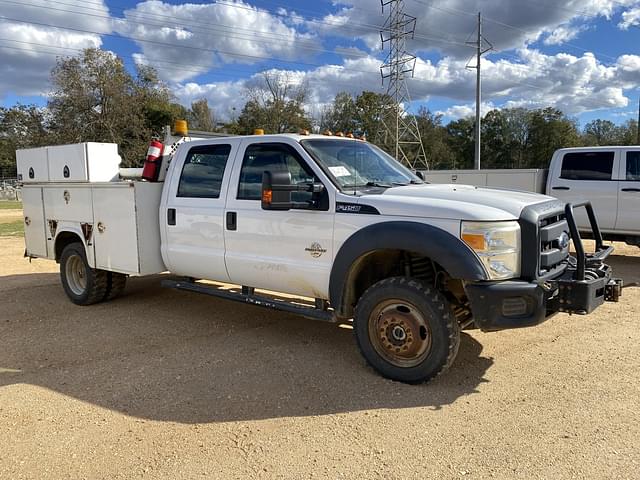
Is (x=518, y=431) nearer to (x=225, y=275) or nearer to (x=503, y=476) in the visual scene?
(x=503, y=476)

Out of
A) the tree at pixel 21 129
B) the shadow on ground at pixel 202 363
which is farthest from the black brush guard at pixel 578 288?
the tree at pixel 21 129

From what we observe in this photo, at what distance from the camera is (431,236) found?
3.82m

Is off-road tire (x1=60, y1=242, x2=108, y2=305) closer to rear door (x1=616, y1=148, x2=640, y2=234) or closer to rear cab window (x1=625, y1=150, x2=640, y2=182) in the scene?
rear door (x1=616, y1=148, x2=640, y2=234)

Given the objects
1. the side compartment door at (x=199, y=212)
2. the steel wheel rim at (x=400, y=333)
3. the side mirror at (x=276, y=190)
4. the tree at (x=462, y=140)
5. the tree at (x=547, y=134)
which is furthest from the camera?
the tree at (x=462, y=140)

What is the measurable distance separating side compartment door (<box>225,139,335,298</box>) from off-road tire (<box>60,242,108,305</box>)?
7.93ft

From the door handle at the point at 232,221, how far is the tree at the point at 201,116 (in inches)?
1881

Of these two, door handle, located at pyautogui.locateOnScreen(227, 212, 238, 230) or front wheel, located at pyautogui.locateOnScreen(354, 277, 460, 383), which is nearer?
front wheel, located at pyautogui.locateOnScreen(354, 277, 460, 383)

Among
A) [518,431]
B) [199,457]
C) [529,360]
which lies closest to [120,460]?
[199,457]

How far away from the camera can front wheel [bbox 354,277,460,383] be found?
393 cm

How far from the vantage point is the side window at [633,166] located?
9.12 m

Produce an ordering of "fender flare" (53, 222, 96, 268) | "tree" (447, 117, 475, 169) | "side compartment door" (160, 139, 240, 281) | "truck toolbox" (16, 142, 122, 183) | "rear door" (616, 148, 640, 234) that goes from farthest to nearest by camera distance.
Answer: "tree" (447, 117, 475, 169)
"rear door" (616, 148, 640, 234)
"fender flare" (53, 222, 96, 268)
"truck toolbox" (16, 142, 122, 183)
"side compartment door" (160, 139, 240, 281)

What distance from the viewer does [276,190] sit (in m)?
4.17

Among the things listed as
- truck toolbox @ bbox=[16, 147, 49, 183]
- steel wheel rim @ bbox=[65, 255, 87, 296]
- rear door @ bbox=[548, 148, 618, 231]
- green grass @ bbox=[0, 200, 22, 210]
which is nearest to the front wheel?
steel wheel rim @ bbox=[65, 255, 87, 296]

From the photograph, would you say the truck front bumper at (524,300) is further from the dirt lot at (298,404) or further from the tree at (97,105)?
the tree at (97,105)
